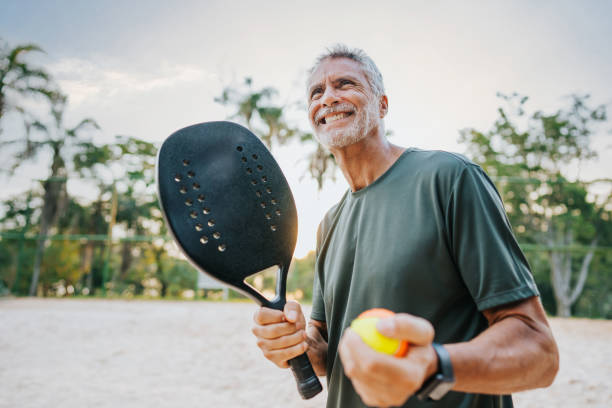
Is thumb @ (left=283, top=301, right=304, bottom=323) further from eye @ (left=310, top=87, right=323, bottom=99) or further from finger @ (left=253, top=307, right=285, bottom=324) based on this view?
eye @ (left=310, top=87, right=323, bottom=99)

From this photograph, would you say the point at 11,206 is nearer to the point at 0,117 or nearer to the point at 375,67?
the point at 0,117

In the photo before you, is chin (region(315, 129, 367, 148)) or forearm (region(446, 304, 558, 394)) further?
chin (region(315, 129, 367, 148))

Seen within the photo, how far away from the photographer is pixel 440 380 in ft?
2.31

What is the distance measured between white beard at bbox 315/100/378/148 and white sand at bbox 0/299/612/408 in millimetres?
3959

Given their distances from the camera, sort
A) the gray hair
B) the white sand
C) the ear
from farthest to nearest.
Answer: the white sand, the ear, the gray hair

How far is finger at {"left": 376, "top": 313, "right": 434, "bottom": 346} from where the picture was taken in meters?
0.64

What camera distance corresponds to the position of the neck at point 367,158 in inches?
61.4

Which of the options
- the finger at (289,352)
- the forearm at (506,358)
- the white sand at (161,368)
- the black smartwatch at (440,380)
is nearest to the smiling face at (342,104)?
the finger at (289,352)

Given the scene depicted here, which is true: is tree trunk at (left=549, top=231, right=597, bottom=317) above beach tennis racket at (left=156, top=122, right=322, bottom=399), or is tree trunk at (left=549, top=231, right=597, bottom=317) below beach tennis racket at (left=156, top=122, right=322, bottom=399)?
below

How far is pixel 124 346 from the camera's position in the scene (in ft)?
23.6

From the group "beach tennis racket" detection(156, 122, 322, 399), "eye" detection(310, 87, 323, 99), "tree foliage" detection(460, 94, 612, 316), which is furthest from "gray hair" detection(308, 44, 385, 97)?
"tree foliage" detection(460, 94, 612, 316)

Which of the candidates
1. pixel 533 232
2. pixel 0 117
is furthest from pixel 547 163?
pixel 0 117

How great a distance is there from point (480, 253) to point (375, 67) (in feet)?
3.40

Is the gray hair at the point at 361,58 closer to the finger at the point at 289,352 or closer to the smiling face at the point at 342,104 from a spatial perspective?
the smiling face at the point at 342,104
